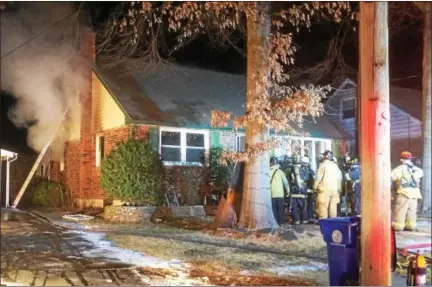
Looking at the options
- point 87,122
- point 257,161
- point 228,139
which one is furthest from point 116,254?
point 87,122

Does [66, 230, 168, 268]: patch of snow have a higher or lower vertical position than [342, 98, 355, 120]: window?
lower

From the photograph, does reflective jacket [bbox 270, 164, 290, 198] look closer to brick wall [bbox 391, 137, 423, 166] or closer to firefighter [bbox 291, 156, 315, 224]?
firefighter [bbox 291, 156, 315, 224]

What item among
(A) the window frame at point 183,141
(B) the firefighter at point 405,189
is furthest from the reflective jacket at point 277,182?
(A) the window frame at point 183,141

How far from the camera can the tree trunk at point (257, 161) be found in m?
11.0

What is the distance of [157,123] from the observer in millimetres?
15578

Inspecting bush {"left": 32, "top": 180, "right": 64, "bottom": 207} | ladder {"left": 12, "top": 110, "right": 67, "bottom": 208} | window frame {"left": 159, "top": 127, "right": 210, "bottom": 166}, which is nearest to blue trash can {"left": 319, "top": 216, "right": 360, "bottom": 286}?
window frame {"left": 159, "top": 127, "right": 210, "bottom": 166}

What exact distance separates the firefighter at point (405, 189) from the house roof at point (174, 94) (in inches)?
195

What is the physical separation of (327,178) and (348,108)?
13.1 m

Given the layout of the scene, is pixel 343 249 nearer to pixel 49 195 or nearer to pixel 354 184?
pixel 354 184

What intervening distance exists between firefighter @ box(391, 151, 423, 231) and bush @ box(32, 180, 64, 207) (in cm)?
1223

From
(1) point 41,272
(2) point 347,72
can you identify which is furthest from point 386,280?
(2) point 347,72

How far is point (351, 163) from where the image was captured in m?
13.5

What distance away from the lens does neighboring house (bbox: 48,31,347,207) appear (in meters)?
16.1

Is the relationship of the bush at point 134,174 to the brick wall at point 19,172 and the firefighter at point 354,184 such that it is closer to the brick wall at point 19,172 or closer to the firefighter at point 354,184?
the firefighter at point 354,184
